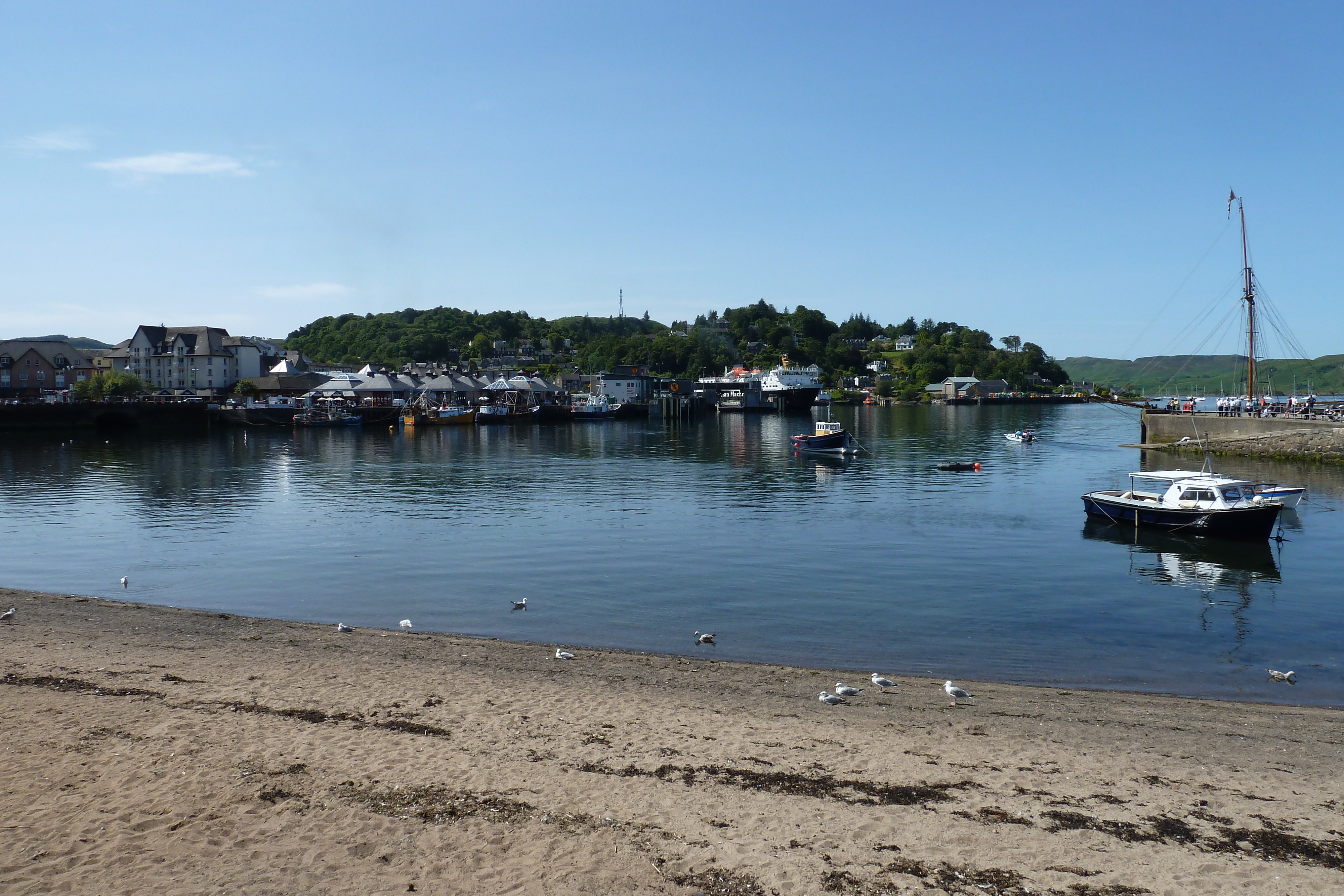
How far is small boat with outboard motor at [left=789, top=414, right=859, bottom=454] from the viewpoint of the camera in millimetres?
65000

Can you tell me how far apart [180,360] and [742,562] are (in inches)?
5473

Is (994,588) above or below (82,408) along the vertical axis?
below

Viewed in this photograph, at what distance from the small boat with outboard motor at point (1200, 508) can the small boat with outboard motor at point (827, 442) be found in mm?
30984

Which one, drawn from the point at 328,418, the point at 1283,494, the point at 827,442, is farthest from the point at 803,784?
the point at 328,418

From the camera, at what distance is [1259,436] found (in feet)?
185

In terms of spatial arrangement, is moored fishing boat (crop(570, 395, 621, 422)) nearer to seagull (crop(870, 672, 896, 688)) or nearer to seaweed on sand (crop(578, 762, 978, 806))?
seagull (crop(870, 672, 896, 688))

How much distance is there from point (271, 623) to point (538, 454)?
49.3m

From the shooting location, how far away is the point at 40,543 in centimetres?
2862

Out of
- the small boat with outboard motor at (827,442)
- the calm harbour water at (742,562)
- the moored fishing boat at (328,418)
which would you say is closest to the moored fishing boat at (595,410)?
the moored fishing boat at (328,418)

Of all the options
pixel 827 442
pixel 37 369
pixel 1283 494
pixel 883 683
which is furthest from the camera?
pixel 37 369

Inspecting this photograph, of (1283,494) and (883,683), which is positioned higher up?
(1283,494)

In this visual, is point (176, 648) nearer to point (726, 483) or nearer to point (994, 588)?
point (994, 588)

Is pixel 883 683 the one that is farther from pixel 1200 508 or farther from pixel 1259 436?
pixel 1259 436

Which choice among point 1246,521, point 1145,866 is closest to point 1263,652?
point 1145,866
